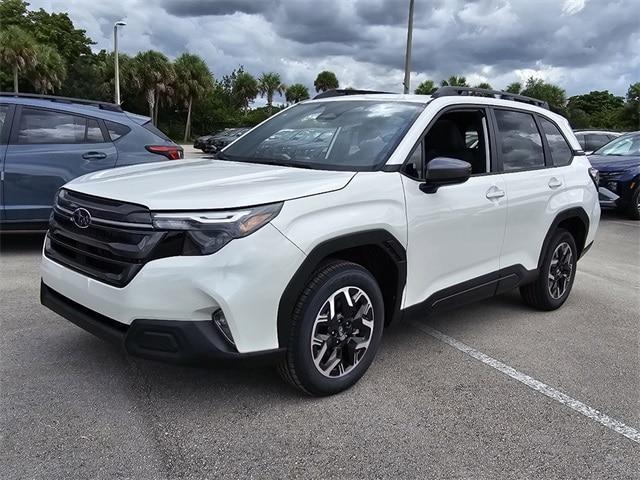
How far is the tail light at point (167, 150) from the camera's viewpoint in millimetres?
6707

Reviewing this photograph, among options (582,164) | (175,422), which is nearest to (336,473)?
(175,422)

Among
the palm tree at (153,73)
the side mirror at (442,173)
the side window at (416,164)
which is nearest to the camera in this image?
the side mirror at (442,173)

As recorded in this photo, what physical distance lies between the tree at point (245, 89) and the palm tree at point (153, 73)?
1655 centimetres

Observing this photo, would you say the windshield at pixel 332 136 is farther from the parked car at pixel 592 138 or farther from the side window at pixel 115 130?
the parked car at pixel 592 138

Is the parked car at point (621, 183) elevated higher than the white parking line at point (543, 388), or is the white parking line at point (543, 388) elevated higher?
the parked car at point (621, 183)

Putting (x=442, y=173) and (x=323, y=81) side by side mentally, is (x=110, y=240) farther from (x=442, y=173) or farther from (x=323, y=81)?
(x=323, y=81)

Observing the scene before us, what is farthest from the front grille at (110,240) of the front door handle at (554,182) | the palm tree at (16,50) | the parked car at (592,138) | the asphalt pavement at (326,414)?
the palm tree at (16,50)

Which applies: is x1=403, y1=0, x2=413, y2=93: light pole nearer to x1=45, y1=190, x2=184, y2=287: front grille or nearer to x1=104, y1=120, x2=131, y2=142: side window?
x1=104, y1=120, x2=131, y2=142: side window

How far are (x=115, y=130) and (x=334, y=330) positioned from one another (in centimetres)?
453

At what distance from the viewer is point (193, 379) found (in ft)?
11.0

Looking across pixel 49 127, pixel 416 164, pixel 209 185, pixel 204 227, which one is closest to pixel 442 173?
pixel 416 164

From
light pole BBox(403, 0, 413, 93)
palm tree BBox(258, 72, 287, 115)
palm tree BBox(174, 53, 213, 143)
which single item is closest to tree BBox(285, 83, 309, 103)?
palm tree BBox(258, 72, 287, 115)

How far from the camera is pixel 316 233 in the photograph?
290 centimetres

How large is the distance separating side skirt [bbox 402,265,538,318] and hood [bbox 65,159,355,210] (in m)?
1.04
